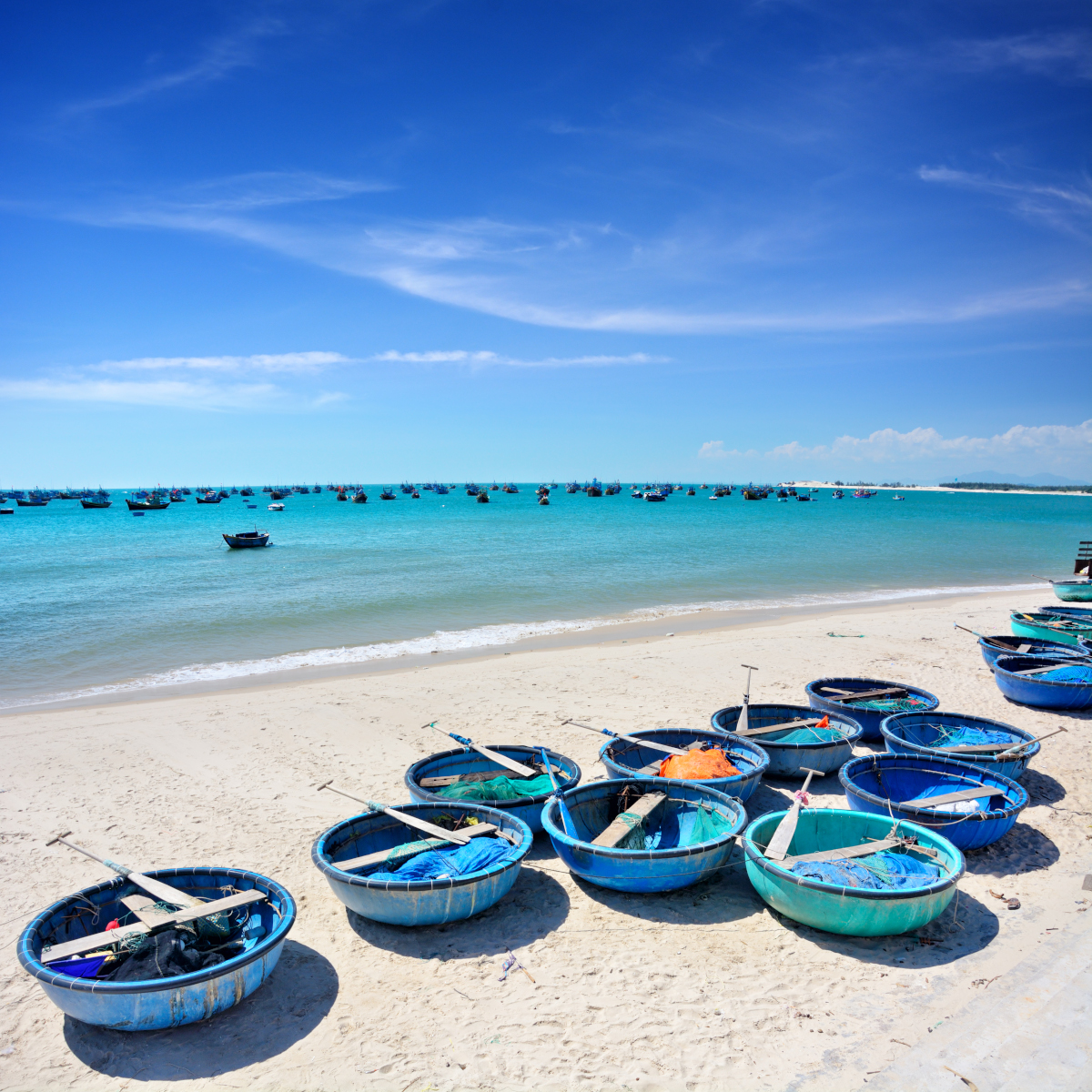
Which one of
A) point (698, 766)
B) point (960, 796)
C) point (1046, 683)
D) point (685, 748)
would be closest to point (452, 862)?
point (698, 766)

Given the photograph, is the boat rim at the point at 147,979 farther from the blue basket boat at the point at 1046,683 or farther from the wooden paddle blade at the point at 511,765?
the blue basket boat at the point at 1046,683

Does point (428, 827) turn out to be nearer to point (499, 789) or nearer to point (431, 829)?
point (431, 829)

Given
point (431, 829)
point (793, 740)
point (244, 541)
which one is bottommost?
point (793, 740)

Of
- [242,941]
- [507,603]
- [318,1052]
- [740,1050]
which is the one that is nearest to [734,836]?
[740,1050]

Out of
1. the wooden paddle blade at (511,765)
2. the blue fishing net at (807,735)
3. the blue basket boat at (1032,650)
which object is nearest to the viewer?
the wooden paddle blade at (511,765)

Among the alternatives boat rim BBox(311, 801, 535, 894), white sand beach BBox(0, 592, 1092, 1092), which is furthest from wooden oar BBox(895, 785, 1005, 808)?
boat rim BBox(311, 801, 535, 894)

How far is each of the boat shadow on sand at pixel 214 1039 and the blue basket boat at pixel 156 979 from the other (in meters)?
0.17

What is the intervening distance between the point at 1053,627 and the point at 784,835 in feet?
43.9

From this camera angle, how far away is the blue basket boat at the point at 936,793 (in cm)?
736

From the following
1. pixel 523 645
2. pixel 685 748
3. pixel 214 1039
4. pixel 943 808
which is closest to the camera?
pixel 214 1039

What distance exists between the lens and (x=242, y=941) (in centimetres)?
575

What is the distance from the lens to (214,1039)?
516 cm

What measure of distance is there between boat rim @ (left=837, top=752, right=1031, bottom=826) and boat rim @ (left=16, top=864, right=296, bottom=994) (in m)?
6.13

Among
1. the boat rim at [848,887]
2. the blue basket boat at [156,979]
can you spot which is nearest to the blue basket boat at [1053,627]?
the boat rim at [848,887]
